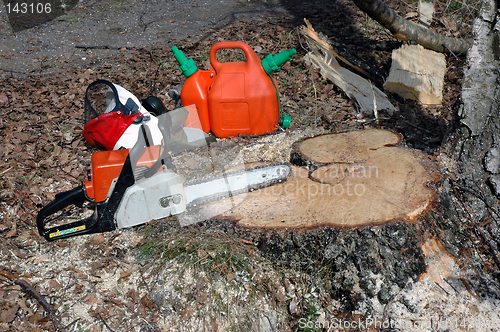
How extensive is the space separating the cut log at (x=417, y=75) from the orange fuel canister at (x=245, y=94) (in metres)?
1.59

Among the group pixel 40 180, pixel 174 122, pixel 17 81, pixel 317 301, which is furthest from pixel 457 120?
pixel 17 81

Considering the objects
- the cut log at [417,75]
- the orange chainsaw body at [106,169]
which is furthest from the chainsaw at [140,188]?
the cut log at [417,75]

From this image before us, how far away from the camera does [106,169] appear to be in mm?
2209

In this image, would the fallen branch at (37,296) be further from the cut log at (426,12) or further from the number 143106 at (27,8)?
the number 143106 at (27,8)

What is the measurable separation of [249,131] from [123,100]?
119 cm

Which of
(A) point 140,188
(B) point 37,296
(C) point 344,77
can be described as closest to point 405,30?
(C) point 344,77

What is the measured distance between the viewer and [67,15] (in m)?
6.85

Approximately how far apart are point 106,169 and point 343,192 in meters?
1.49

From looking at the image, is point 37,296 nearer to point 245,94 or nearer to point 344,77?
point 245,94

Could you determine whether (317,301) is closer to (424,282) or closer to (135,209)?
(424,282)

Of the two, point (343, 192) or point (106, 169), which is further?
point (106, 169)

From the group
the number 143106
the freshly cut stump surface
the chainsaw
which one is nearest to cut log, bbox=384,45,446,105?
the freshly cut stump surface

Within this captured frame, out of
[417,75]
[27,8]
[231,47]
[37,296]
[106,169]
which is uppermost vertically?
[27,8]

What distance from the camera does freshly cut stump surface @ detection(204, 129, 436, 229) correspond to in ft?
6.49
